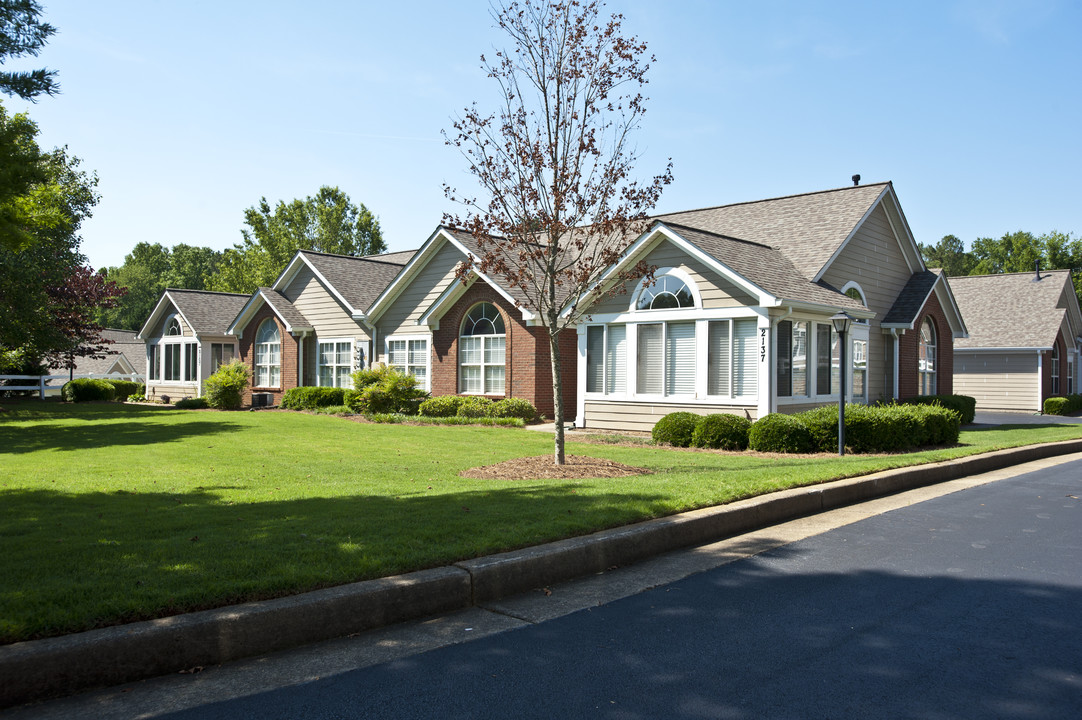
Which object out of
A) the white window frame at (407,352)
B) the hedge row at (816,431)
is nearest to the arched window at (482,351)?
the white window frame at (407,352)

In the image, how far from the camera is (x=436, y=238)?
85.3ft

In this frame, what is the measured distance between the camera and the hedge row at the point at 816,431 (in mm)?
15305

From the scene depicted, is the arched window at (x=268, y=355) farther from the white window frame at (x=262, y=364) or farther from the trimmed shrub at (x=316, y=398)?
the trimmed shrub at (x=316, y=398)

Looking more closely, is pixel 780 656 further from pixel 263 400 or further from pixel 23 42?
pixel 263 400

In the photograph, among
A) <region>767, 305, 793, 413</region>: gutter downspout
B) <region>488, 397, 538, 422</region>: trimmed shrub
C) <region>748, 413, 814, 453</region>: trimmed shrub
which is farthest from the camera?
<region>488, 397, 538, 422</region>: trimmed shrub

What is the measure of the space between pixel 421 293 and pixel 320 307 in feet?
17.6

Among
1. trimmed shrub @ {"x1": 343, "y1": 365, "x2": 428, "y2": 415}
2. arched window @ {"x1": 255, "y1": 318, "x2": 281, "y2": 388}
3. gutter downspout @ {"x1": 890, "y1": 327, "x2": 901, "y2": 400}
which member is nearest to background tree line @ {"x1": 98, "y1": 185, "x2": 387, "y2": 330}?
arched window @ {"x1": 255, "y1": 318, "x2": 281, "y2": 388}

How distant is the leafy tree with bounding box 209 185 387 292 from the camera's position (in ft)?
196

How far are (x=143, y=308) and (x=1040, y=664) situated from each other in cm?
10240

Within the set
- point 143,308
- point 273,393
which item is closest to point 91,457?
point 273,393

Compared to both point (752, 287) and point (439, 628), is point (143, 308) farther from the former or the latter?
point (439, 628)

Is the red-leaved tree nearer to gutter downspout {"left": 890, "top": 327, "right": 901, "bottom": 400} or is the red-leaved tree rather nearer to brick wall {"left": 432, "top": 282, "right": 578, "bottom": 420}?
brick wall {"left": 432, "top": 282, "right": 578, "bottom": 420}

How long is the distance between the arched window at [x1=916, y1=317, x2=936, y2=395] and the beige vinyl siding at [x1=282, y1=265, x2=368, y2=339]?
60.4 feet

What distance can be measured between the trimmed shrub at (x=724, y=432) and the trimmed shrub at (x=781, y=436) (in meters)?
0.40
